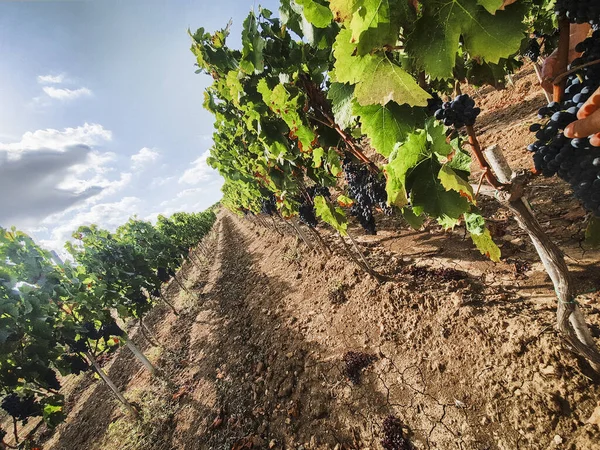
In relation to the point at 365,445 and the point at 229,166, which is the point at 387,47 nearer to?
the point at 365,445

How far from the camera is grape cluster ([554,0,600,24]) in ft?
3.17

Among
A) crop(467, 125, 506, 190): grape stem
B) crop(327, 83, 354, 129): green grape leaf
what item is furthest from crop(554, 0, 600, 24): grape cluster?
crop(327, 83, 354, 129): green grape leaf

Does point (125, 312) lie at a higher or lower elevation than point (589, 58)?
lower

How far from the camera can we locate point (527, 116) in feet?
34.1

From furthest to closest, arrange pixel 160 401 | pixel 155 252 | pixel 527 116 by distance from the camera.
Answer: pixel 155 252 < pixel 527 116 < pixel 160 401

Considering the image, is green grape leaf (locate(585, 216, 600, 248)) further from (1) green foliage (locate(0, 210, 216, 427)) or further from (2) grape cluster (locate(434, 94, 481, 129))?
(1) green foliage (locate(0, 210, 216, 427))

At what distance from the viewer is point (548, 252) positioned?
1.99 m

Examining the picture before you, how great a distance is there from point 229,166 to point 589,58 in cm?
1048

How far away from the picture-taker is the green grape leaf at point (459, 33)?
102 centimetres

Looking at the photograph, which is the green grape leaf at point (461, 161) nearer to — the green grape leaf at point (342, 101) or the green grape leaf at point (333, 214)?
the green grape leaf at point (342, 101)

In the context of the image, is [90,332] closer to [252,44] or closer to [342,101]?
[252,44]

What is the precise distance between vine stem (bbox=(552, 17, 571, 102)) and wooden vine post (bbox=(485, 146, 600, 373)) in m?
0.45

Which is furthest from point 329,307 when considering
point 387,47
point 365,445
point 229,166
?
point 229,166

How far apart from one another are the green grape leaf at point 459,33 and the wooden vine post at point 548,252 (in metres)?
0.87
